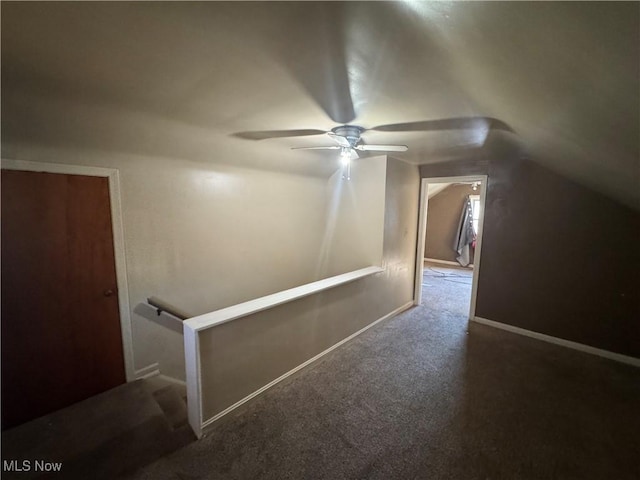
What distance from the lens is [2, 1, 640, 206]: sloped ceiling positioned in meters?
0.81

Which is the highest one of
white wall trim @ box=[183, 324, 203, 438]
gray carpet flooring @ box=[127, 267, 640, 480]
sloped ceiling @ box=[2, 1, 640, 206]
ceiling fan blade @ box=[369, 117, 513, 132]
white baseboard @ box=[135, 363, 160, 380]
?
ceiling fan blade @ box=[369, 117, 513, 132]

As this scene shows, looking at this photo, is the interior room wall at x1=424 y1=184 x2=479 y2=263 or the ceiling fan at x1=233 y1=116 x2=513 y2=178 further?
the interior room wall at x1=424 y1=184 x2=479 y2=263

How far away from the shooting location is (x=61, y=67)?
3.90ft

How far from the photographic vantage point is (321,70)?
1223 mm

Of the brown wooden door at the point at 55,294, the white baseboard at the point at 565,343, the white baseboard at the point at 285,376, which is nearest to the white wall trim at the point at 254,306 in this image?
the white baseboard at the point at 285,376

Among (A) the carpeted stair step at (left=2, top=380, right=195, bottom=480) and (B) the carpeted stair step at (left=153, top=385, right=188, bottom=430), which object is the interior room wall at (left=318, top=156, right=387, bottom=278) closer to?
(B) the carpeted stair step at (left=153, top=385, right=188, bottom=430)

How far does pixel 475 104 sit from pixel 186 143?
88.5 inches

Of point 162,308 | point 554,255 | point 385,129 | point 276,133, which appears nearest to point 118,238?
point 162,308

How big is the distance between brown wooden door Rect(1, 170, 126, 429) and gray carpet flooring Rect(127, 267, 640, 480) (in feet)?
3.90

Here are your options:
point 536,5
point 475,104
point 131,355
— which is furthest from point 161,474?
point 475,104

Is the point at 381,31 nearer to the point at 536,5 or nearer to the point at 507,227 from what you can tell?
the point at 536,5

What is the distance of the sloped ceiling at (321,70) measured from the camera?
812 millimetres

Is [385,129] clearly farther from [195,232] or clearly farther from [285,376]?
[285,376]

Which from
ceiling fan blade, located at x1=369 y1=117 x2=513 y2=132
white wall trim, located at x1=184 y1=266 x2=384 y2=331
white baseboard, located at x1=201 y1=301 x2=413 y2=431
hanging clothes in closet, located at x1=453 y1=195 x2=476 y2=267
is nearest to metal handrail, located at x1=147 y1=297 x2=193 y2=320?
white wall trim, located at x1=184 y1=266 x2=384 y2=331
